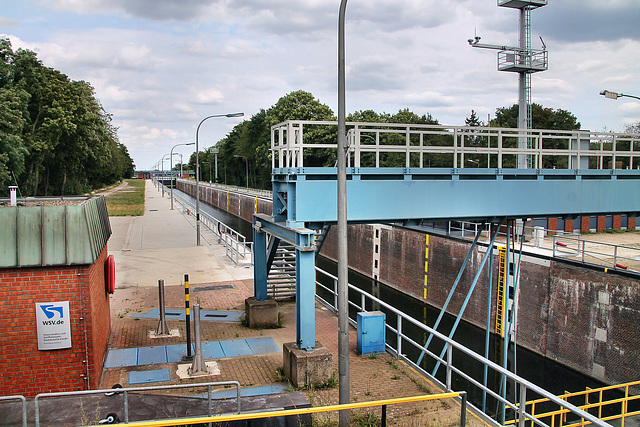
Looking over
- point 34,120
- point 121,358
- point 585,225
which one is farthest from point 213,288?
point 34,120

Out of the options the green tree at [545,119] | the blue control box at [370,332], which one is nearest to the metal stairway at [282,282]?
the blue control box at [370,332]

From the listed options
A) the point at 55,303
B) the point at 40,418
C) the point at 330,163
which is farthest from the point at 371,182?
the point at 330,163

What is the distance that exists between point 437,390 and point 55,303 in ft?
21.7

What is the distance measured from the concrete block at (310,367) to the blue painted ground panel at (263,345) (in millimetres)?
1914

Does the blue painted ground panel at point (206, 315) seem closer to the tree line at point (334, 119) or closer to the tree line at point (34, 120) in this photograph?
the tree line at point (34, 120)

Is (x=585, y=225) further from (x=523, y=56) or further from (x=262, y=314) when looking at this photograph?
(x=262, y=314)

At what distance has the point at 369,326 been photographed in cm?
1079

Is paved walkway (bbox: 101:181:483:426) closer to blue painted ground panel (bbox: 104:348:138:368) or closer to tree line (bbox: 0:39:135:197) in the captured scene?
blue painted ground panel (bbox: 104:348:138:368)

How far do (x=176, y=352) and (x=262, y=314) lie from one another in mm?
2454

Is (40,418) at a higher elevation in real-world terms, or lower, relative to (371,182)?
lower

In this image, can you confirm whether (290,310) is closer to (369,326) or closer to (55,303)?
(369,326)

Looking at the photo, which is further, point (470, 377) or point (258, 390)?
point (470, 377)

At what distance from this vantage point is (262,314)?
12.9 metres

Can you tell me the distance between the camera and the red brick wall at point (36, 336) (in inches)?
336
